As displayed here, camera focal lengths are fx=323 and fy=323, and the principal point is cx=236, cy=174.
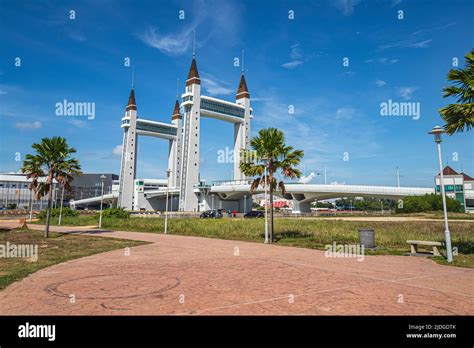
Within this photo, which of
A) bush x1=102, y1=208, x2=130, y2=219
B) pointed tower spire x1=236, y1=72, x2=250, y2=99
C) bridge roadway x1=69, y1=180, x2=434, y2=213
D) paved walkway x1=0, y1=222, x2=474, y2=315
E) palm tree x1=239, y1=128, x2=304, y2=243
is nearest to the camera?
paved walkway x1=0, y1=222, x2=474, y2=315

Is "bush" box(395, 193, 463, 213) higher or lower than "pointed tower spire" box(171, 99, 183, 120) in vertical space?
lower

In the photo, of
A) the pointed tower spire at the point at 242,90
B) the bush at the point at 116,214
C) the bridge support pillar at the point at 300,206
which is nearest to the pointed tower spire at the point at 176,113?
the pointed tower spire at the point at 242,90

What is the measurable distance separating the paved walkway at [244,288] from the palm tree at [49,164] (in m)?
14.3

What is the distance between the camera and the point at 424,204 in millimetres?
67688

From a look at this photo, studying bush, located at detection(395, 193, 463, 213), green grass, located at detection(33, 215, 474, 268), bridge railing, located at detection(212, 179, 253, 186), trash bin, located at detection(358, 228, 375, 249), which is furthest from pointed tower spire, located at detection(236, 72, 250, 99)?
trash bin, located at detection(358, 228, 375, 249)

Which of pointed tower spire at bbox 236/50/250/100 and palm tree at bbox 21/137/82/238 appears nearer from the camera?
palm tree at bbox 21/137/82/238

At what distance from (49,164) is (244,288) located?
72.8 feet

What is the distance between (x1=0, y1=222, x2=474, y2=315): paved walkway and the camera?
6594mm

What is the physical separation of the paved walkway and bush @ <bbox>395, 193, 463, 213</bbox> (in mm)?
62190

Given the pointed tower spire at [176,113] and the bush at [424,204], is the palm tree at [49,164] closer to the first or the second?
the bush at [424,204]

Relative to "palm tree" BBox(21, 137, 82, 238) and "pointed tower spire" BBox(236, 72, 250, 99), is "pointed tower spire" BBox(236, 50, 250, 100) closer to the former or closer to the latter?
"pointed tower spire" BBox(236, 72, 250, 99)

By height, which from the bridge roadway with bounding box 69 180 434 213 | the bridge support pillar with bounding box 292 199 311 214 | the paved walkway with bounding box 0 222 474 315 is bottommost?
the paved walkway with bounding box 0 222 474 315

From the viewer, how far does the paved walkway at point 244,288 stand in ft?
21.6
